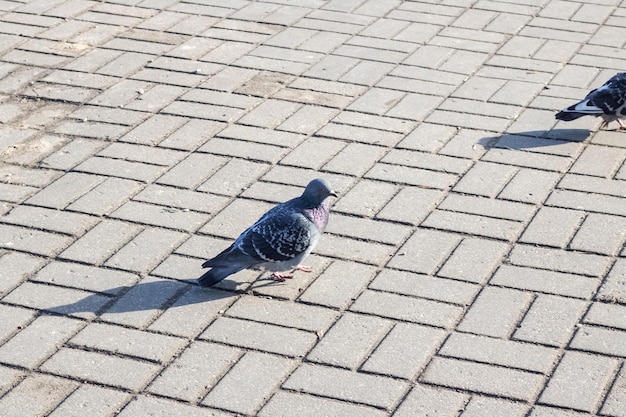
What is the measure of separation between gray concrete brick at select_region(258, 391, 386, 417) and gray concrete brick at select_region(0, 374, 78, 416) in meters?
0.87

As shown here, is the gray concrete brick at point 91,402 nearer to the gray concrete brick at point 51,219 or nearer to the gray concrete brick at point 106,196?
the gray concrete brick at point 51,219

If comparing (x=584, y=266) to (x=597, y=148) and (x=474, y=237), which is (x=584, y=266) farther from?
(x=597, y=148)

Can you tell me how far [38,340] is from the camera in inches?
192

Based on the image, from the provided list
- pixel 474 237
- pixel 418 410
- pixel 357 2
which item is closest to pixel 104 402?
pixel 418 410

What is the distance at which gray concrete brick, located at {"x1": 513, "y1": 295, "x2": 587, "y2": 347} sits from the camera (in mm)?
4836

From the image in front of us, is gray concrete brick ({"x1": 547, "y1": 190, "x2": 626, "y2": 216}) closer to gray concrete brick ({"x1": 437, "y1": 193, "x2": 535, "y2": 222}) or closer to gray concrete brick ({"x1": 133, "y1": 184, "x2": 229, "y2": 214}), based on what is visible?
gray concrete brick ({"x1": 437, "y1": 193, "x2": 535, "y2": 222})

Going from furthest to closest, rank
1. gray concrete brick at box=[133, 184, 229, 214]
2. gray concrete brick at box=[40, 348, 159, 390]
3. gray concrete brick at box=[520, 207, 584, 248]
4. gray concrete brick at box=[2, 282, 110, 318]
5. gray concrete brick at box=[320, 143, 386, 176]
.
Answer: gray concrete brick at box=[320, 143, 386, 176], gray concrete brick at box=[133, 184, 229, 214], gray concrete brick at box=[520, 207, 584, 248], gray concrete brick at box=[2, 282, 110, 318], gray concrete brick at box=[40, 348, 159, 390]

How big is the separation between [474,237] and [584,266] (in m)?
0.61

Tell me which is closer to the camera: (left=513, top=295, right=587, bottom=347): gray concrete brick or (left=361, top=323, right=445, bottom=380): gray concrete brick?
(left=361, top=323, right=445, bottom=380): gray concrete brick

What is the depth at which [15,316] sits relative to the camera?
16.7 ft

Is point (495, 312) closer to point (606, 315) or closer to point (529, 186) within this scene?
point (606, 315)

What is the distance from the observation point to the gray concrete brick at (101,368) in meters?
4.61

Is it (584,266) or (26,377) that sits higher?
(26,377)

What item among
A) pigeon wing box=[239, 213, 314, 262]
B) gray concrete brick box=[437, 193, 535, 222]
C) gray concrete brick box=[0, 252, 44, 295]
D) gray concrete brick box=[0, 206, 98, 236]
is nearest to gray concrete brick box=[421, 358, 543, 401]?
pigeon wing box=[239, 213, 314, 262]
